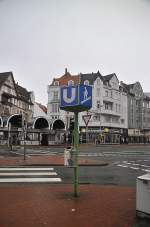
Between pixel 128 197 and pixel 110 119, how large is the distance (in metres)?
71.9

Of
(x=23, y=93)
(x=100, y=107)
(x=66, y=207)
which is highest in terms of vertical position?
(x=23, y=93)

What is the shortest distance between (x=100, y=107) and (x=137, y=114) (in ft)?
82.0

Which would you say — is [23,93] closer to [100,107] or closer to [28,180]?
[100,107]

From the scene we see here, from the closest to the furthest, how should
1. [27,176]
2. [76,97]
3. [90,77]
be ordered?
[76,97] < [27,176] < [90,77]

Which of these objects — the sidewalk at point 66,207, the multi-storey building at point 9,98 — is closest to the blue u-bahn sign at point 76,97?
the sidewalk at point 66,207

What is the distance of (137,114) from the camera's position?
321 ft

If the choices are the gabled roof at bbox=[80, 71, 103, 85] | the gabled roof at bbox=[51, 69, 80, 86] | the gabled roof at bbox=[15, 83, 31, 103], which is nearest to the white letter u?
the gabled roof at bbox=[80, 71, 103, 85]

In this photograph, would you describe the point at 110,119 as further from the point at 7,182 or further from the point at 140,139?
the point at 7,182

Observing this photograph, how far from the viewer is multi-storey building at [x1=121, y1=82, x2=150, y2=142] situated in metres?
91.3

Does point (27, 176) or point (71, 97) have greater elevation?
point (71, 97)

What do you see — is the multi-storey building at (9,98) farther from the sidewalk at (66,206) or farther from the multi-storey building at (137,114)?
the sidewalk at (66,206)

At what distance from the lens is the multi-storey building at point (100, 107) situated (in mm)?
75812

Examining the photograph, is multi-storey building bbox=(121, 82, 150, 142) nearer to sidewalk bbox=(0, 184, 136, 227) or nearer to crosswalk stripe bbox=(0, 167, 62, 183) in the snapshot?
crosswalk stripe bbox=(0, 167, 62, 183)

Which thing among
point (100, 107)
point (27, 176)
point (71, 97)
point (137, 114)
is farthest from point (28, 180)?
point (137, 114)
